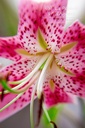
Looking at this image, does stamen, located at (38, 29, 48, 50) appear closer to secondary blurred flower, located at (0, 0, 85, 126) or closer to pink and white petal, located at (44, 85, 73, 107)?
secondary blurred flower, located at (0, 0, 85, 126)

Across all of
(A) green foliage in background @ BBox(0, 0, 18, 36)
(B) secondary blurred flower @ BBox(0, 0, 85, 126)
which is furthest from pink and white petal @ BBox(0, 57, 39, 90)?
(A) green foliage in background @ BBox(0, 0, 18, 36)

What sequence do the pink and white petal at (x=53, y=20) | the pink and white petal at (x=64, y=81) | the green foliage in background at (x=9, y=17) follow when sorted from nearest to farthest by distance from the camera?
1. the pink and white petal at (x=53, y=20)
2. the pink and white petal at (x=64, y=81)
3. the green foliage in background at (x=9, y=17)

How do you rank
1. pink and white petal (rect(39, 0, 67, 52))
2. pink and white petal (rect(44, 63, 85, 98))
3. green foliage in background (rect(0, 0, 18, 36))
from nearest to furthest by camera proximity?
1. pink and white petal (rect(39, 0, 67, 52))
2. pink and white petal (rect(44, 63, 85, 98))
3. green foliage in background (rect(0, 0, 18, 36))

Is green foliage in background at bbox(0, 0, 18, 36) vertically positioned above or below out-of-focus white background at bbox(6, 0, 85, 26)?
above

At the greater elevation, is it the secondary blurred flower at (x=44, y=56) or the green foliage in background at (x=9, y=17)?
the green foliage in background at (x=9, y=17)

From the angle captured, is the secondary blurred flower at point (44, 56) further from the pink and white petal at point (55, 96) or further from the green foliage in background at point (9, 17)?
the green foliage in background at point (9, 17)

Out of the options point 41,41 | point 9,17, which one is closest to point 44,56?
point 41,41

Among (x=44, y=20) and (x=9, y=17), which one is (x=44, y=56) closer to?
(x=44, y=20)

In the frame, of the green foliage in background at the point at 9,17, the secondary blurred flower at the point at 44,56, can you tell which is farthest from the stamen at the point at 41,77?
the green foliage in background at the point at 9,17
